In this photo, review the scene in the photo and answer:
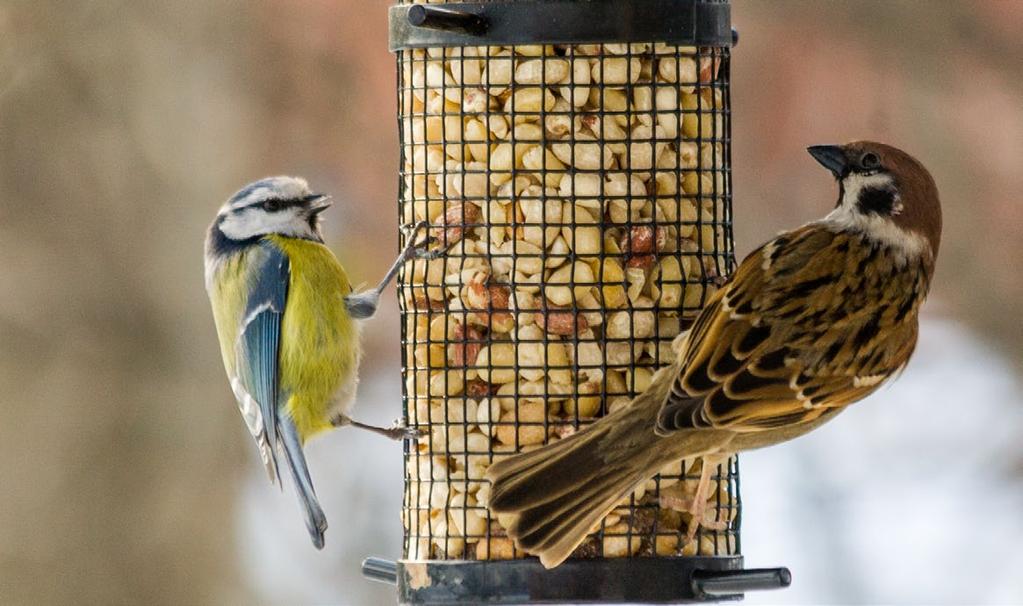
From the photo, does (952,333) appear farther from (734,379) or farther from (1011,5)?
(734,379)

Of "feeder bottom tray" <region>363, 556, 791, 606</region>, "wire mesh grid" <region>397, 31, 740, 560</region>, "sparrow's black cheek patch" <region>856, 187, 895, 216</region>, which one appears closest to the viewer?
"feeder bottom tray" <region>363, 556, 791, 606</region>

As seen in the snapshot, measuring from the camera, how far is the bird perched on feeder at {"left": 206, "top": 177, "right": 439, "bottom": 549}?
6.26 meters

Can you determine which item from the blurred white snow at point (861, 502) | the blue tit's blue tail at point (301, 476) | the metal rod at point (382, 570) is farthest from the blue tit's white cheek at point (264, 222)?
the blurred white snow at point (861, 502)

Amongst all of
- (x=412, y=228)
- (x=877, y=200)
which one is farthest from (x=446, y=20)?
(x=877, y=200)

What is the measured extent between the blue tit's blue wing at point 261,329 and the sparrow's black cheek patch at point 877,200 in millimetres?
1935

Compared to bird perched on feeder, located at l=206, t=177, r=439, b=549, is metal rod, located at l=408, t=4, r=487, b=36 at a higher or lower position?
higher

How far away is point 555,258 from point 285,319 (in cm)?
126

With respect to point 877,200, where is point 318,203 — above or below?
below

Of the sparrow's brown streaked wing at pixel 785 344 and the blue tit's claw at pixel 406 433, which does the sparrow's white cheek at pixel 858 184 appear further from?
the blue tit's claw at pixel 406 433

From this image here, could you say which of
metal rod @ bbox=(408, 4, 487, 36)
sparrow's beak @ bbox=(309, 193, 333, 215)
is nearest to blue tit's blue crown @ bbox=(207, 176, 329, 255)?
sparrow's beak @ bbox=(309, 193, 333, 215)

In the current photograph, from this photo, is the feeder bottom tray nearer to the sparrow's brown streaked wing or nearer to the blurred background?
the sparrow's brown streaked wing

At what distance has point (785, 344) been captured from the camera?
5.22 m

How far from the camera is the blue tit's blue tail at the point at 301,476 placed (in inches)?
230

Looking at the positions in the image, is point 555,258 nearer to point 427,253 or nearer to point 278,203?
point 427,253
